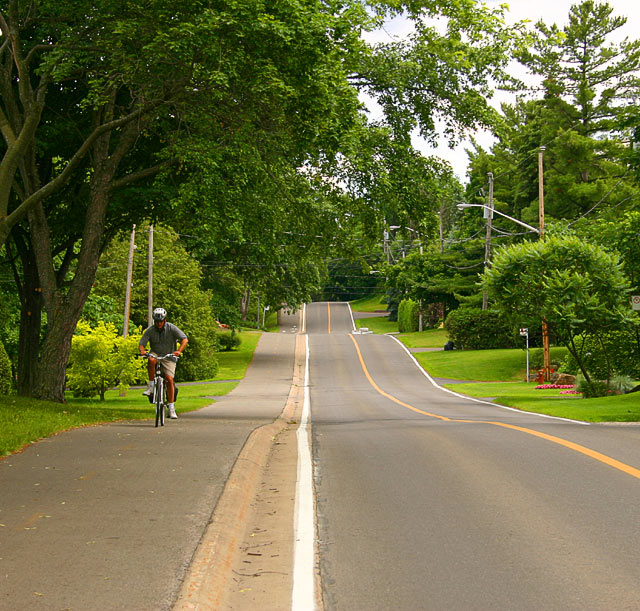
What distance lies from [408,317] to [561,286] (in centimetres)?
5930

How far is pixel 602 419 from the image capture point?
18.8 metres

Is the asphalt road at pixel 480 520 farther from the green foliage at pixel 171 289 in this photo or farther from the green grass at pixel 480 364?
the green grass at pixel 480 364

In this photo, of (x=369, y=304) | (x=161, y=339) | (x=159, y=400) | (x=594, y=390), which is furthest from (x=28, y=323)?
(x=369, y=304)

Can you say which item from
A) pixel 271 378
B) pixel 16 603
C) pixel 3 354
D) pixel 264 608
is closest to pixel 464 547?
pixel 264 608

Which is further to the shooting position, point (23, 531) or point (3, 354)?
point (3, 354)

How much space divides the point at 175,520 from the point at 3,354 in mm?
24770

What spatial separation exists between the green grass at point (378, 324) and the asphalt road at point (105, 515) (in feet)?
271

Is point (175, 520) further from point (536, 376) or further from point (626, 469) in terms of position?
point (536, 376)

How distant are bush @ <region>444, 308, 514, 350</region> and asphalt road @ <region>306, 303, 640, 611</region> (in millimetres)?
46874

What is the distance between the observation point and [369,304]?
134250 millimetres

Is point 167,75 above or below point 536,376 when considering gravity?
above

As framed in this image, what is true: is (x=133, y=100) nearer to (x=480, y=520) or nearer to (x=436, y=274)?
(x=480, y=520)

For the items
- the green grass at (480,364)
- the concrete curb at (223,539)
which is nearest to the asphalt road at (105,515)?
the concrete curb at (223,539)

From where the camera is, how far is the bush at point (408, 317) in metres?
84.8
